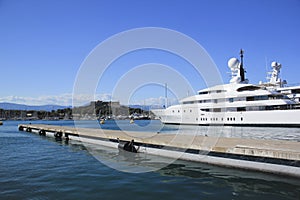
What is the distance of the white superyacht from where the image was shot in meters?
42.4

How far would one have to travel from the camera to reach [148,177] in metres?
10.9

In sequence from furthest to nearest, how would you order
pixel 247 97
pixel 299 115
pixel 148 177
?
pixel 247 97, pixel 299 115, pixel 148 177

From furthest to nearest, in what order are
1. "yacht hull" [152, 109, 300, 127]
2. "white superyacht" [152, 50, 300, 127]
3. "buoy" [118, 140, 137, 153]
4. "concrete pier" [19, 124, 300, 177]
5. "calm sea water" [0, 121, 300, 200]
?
"white superyacht" [152, 50, 300, 127]
"yacht hull" [152, 109, 300, 127]
"buoy" [118, 140, 137, 153]
"concrete pier" [19, 124, 300, 177]
"calm sea water" [0, 121, 300, 200]

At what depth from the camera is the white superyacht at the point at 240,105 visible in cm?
4238

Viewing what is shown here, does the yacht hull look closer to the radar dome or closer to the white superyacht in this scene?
the white superyacht

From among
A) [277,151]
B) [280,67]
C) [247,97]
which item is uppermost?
[280,67]

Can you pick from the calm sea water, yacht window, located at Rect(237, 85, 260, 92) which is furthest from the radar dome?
the calm sea water

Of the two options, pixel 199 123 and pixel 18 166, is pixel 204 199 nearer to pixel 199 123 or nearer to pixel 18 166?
pixel 18 166

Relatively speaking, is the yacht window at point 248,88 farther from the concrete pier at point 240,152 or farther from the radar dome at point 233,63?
the concrete pier at point 240,152

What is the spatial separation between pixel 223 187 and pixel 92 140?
16161 mm

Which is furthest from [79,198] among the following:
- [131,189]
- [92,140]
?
[92,140]

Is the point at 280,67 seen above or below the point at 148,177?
above

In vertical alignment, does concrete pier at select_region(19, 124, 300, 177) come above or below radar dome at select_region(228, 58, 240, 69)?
below

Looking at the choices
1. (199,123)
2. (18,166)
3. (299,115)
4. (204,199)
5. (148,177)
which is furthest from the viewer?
(199,123)
